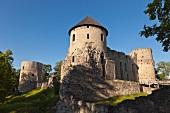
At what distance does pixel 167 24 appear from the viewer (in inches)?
486

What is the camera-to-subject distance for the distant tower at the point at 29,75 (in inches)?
1890

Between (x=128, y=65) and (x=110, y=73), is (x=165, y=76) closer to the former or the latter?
(x=128, y=65)

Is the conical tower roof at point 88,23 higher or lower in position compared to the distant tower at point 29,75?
higher

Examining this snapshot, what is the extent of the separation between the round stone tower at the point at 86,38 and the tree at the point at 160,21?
44.8 feet

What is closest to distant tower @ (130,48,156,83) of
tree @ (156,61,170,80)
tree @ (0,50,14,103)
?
tree @ (156,61,170,80)

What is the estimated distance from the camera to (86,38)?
28375mm

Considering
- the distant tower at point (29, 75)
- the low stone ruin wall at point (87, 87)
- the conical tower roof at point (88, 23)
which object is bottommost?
the low stone ruin wall at point (87, 87)

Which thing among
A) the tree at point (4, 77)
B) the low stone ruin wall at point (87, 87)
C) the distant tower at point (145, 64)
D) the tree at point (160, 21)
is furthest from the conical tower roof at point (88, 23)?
the distant tower at point (145, 64)

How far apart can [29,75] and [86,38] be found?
2765 centimetres

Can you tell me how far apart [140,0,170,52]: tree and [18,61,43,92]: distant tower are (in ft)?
131

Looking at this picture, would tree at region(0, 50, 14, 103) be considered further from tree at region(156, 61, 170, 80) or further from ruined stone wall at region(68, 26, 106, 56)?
tree at region(156, 61, 170, 80)

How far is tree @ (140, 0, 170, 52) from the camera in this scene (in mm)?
12469

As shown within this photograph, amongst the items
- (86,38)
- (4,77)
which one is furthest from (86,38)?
(4,77)

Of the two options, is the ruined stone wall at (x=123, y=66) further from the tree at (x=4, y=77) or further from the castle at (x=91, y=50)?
the tree at (x=4, y=77)
